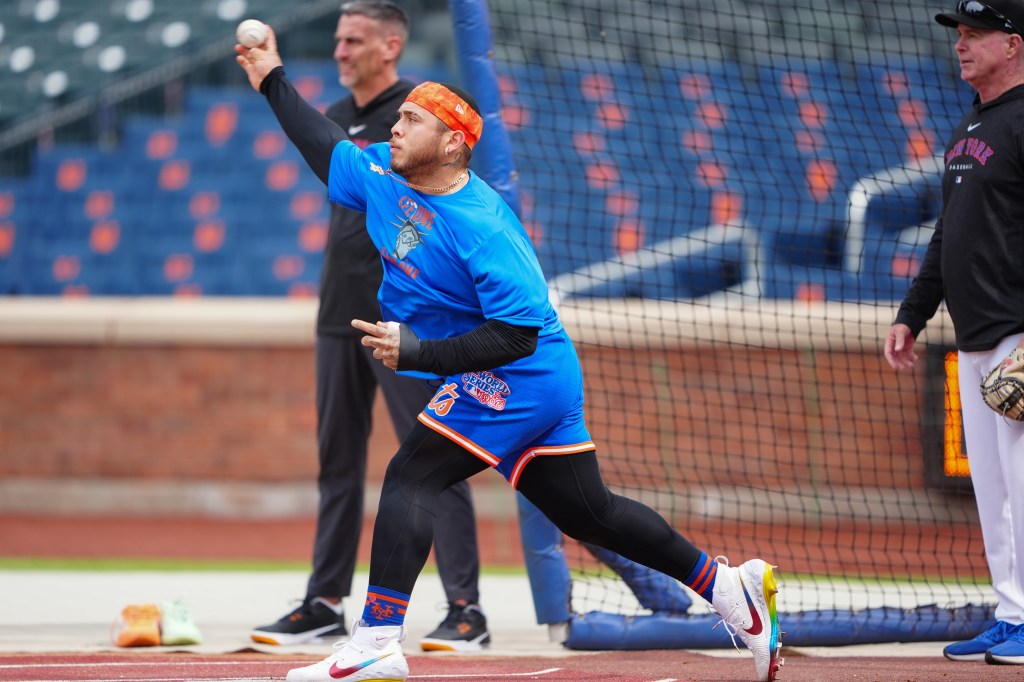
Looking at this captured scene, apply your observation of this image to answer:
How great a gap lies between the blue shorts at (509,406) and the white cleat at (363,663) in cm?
58

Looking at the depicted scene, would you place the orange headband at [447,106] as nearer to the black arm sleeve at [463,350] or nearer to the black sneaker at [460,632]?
the black arm sleeve at [463,350]

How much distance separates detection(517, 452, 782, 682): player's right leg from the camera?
3.63m

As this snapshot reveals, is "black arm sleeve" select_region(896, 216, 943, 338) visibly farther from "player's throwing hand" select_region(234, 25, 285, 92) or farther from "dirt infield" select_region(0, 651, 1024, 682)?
"player's throwing hand" select_region(234, 25, 285, 92)

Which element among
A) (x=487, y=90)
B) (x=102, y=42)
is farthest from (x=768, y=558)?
(x=102, y=42)

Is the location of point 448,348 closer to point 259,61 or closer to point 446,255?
point 446,255

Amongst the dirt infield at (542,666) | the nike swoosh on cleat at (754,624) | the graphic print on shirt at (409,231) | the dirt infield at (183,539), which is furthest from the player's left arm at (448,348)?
the dirt infield at (183,539)

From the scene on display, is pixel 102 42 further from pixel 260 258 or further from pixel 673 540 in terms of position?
pixel 673 540

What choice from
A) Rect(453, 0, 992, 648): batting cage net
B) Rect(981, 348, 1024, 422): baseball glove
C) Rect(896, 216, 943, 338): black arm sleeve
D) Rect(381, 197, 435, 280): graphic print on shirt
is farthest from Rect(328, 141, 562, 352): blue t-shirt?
Rect(453, 0, 992, 648): batting cage net

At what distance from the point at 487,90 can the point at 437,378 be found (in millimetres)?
1552

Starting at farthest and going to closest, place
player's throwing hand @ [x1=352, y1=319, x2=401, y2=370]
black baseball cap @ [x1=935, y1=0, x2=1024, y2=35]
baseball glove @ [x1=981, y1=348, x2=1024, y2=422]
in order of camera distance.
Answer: black baseball cap @ [x1=935, y1=0, x2=1024, y2=35] < baseball glove @ [x1=981, y1=348, x2=1024, y2=422] < player's throwing hand @ [x1=352, y1=319, x2=401, y2=370]

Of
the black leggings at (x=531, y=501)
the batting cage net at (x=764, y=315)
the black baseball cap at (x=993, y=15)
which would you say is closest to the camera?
the black leggings at (x=531, y=501)

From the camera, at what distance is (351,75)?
484cm

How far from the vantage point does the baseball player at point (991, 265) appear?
4.10m

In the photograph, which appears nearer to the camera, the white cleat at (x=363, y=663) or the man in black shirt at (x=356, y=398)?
the white cleat at (x=363, y=663)
